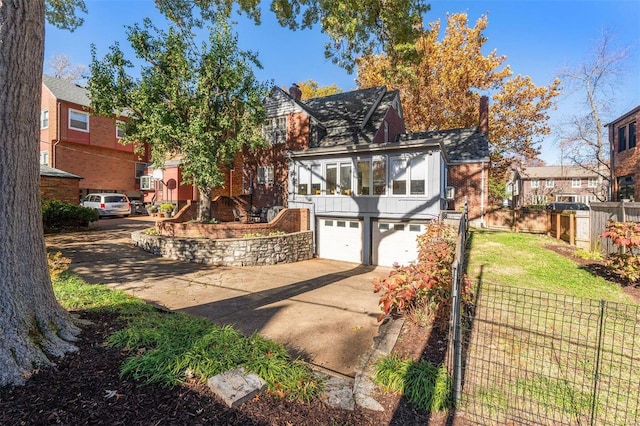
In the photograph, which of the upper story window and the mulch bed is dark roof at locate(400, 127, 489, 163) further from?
the mulch bed

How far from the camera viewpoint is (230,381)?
2.82 metres

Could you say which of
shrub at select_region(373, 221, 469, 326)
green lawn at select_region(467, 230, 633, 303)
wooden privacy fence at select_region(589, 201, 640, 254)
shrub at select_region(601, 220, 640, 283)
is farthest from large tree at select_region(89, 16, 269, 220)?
wooden privacy fence at select_region(589, 201, 640, 254)

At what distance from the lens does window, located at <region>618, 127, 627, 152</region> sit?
59.7 ft

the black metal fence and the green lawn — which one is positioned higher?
the green lawn

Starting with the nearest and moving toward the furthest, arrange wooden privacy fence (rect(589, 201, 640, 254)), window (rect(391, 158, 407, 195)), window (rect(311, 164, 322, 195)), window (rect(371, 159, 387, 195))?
wooden privacy fence (rect(589, 201, 640, 254))
window (rect(391, 158, 407, 195))
window (rect(371, 159, 387, 195))
window (rect(311, 164, 322, 195))

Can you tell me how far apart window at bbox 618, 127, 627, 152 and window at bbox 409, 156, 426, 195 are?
55.5 ft

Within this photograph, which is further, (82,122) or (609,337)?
(82,122)

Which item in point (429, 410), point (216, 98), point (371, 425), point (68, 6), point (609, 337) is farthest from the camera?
point (216, 98)

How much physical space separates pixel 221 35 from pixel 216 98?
2.35 m

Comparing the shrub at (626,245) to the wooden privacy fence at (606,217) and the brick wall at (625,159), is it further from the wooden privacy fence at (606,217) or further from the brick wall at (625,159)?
the brick wall at (625,159)

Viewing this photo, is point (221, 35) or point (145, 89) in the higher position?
point (221, 35)

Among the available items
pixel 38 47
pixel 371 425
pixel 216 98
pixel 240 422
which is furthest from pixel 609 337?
pixel 216 98

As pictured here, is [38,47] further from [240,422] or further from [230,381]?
[240,422]

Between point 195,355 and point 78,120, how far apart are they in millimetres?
25933
